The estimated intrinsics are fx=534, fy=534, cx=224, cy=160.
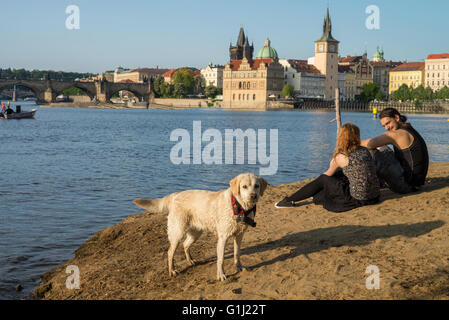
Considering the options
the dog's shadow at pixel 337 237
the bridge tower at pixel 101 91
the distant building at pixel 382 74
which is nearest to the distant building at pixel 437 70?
the distant building at pixel 382 74

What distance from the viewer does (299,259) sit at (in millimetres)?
5559

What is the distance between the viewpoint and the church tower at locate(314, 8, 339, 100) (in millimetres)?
136375

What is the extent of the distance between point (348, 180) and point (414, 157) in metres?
1.14

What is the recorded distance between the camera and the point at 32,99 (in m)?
197

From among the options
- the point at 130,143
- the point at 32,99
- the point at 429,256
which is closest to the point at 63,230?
the point at 429,256

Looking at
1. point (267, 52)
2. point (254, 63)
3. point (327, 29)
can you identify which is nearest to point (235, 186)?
point (254, 63)

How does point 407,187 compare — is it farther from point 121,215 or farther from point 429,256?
point 121,215

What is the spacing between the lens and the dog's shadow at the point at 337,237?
5941 millimetres

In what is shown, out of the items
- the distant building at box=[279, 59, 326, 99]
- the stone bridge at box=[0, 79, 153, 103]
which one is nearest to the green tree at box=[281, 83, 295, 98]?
the distant building at box=[279, 59, 326, 99]

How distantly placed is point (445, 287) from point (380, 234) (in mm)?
1606

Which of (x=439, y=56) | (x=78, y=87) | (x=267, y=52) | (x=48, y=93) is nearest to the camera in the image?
(x=48, y=93)

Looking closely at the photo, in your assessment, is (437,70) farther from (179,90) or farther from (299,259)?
(299,259)

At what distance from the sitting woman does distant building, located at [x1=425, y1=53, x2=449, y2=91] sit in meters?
130

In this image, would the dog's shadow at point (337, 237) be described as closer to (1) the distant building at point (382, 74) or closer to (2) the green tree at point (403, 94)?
(2) the green tree at point (403, 94)
